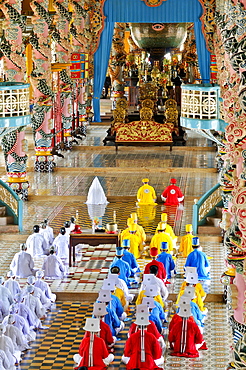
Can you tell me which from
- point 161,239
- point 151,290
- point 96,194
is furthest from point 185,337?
point 96,194

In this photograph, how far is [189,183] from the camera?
19906 millimetres

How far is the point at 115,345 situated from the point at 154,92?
1929 centimetres

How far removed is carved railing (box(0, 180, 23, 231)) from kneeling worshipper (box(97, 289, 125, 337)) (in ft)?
18.0

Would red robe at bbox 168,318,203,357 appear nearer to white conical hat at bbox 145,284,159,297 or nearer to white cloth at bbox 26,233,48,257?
white conical hat at bbox 145,284,159,297

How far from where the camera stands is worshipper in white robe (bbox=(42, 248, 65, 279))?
12.7 metres

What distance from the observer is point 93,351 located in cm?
923

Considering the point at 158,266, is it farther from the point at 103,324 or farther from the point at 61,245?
the point at 61,245

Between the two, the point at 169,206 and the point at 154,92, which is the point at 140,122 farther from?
the point at 169,206

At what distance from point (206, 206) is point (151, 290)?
4.87 metres

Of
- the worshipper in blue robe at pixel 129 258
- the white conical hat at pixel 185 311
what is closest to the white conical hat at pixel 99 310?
the white conical hat at pixel 185 311

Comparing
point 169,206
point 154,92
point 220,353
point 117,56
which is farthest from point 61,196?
point 117,56

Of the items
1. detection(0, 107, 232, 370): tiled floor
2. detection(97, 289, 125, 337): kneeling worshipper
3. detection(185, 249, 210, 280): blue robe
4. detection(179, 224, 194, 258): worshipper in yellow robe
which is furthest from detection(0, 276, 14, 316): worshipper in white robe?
detection(179, 224, 194, 258): worshipper in yellow robe

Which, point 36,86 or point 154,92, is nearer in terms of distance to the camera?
point 36,86

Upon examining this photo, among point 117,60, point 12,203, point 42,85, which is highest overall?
point 117,60
